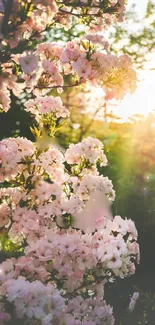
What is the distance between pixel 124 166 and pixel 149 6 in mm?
4520

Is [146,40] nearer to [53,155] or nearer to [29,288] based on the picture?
[53,155]

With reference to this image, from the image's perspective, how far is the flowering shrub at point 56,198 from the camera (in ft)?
12.4

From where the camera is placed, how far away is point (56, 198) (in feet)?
14.2

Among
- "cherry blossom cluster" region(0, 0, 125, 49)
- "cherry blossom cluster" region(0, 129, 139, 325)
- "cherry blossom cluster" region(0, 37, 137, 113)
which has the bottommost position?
"cherry blossom cluster" region(0, 129, 139, 325)

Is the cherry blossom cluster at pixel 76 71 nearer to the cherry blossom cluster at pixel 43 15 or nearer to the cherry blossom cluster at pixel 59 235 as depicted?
the cherry blossom cluster at pixel 43 15

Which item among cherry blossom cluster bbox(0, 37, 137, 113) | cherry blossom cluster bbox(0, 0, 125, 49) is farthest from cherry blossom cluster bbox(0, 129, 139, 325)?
cherry blossom cluster bbox(0, 0, 125, 49)

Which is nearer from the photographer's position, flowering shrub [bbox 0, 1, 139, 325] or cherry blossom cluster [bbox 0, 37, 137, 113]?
flowering shrub [bbox 0, 1, 139, 325]

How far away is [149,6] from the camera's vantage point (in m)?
10.5

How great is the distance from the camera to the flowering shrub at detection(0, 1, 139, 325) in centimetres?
377

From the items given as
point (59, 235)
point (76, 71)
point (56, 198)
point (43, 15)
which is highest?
point (43, 15)

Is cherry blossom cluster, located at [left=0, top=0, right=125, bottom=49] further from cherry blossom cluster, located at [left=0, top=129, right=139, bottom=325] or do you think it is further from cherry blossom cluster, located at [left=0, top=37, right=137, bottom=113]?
cherry blossom cluster, located at [left=0, top=129, right=139, bottom=325]

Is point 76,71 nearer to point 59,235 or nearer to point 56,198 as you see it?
point 56,198

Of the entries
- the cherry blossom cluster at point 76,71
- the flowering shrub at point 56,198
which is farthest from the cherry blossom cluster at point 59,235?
the cherry blossom cluster at point 76,71

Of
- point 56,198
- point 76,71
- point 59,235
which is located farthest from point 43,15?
point 59,235
